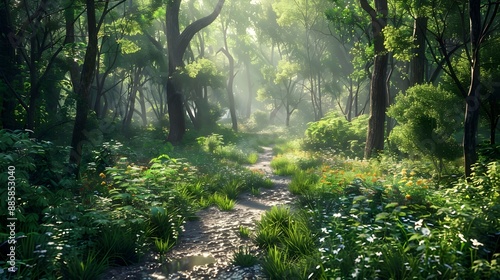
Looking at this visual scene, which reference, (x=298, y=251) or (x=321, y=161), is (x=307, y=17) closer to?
(x=321, y=161)

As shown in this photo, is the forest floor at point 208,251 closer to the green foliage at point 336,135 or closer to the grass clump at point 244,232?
the grass clump at point 244,232

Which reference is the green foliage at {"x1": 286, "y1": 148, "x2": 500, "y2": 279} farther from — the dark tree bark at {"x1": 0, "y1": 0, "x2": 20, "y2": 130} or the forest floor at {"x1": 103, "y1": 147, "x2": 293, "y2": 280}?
the dark tree bark at {"x1": 0, "y1": 0, "x2": 20, "y2": 130}

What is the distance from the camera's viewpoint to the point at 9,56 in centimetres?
1072

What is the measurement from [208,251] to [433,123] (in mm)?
6655

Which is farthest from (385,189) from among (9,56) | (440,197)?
(9,56)

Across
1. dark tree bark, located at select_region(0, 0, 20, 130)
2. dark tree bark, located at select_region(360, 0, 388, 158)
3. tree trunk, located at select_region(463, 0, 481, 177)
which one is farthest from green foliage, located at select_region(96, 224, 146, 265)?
dark tree bark, located at select_region(360, 0, 388, 158)

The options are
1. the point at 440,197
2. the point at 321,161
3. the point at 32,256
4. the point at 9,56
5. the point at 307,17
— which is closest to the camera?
the point at 32,256

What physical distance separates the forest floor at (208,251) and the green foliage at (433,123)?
12.2ft

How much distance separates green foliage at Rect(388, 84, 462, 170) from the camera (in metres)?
8.74

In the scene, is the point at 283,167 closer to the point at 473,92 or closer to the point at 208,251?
the point at 473,92

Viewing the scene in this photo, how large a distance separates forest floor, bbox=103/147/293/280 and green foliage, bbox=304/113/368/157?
32.5 feet

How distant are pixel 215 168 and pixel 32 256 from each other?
805cm

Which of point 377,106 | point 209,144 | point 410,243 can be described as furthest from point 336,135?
point 410,243

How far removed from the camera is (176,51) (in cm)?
1947
